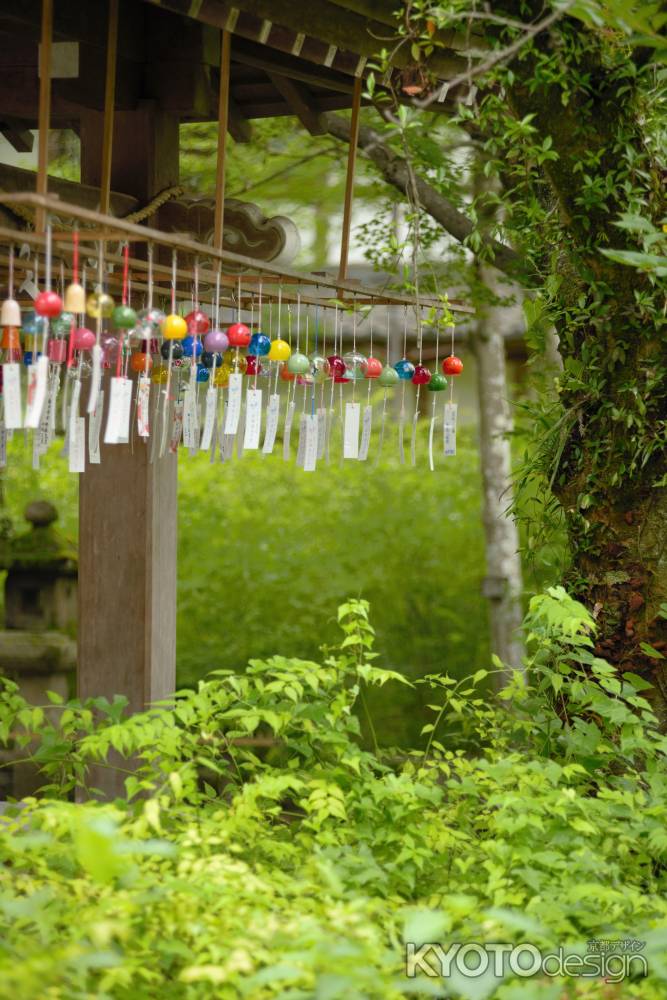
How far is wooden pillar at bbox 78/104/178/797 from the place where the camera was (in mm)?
3676

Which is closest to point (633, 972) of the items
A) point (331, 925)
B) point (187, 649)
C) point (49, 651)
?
point (331, 925)

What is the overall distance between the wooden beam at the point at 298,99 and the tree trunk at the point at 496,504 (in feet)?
9.26

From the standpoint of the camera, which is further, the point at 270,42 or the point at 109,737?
the point at 270,42

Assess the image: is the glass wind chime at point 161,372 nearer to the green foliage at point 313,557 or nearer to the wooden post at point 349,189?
the wooden post at point 349,189

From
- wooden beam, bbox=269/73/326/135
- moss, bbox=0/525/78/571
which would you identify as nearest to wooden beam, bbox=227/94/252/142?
wooden beam, bbox=269/73/326/135

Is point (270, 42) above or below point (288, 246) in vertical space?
above

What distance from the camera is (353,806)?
2.78m

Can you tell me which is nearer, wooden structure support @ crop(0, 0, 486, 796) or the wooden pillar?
wooden structure support @ crop(0, 0, 486, 796)

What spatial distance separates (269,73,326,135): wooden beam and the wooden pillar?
0.41 m

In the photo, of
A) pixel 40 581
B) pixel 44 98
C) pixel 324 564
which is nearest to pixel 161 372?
pixel 44 98

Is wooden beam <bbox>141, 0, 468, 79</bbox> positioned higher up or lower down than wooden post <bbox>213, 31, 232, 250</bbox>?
higher up

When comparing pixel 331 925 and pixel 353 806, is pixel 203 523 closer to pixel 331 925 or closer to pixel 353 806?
pixel 353 806

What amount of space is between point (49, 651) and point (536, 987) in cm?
356

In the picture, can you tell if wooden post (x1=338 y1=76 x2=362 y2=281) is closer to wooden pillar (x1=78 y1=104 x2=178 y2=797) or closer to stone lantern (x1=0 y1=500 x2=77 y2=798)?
wooden pillar (x1=78 y1=104 x2=178 y2=797)
